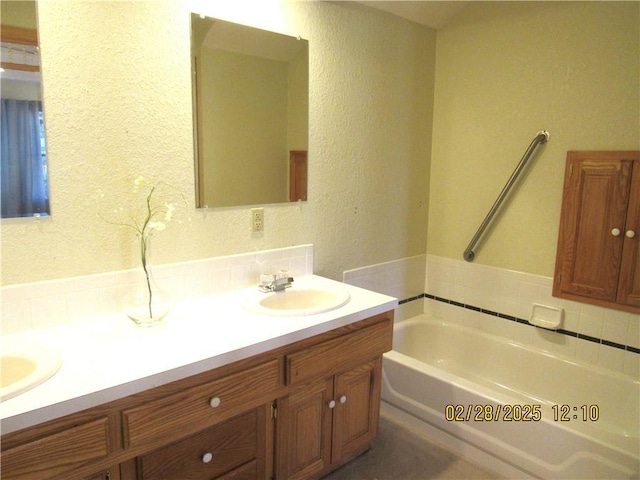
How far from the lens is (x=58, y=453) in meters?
1.02

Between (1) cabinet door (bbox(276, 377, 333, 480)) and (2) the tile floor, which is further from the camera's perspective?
(2) the tile floor

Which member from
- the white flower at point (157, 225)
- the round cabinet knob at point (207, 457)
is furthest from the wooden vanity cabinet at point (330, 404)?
the white flower at point (157, 225)

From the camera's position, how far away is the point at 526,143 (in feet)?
7.45

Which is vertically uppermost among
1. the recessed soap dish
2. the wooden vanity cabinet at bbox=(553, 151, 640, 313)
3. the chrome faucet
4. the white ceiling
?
the white ceiling

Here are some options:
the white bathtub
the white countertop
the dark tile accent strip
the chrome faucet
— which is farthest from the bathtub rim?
the chrome faucet

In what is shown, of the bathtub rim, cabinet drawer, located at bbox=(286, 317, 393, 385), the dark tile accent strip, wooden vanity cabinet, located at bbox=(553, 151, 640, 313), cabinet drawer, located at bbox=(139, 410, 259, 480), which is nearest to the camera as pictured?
cabinet drawer, located at bbox=(139, 410, 259, 480)

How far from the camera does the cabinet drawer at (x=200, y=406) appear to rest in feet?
3.76

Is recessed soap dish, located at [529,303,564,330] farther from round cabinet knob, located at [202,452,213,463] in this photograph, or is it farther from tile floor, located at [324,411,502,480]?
round cabinet knob, located at [202,452,213,463]

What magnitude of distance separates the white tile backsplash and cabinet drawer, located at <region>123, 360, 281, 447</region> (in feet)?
1.67

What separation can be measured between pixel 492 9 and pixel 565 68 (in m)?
0.53

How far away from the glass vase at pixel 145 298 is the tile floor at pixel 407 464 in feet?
3.32

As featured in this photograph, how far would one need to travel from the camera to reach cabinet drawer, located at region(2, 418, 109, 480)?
97cm

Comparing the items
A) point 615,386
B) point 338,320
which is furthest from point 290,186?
point 615,386

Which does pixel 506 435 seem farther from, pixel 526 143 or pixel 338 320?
pixel 526 143
